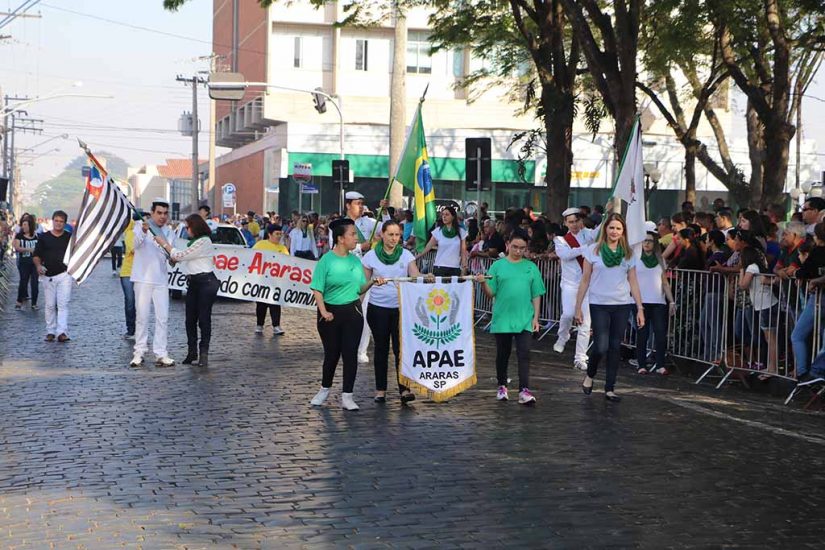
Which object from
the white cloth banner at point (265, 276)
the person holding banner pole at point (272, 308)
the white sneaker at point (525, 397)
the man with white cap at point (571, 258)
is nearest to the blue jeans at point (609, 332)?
the white sneaker at point (525, 397)

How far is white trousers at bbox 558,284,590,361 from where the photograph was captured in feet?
50.6

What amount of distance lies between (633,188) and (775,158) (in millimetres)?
8035

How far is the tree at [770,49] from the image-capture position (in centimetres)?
2117

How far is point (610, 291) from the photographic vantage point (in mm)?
12484

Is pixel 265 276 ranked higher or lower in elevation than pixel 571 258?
lower

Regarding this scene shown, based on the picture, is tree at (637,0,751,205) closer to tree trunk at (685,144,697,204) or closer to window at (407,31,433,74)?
tree trunk at (685,144,697,204)

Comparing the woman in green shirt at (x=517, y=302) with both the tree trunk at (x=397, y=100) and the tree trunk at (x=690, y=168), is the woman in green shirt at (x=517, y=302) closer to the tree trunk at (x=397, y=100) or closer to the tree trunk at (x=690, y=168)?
the tree trunk at (x=690, y=168)

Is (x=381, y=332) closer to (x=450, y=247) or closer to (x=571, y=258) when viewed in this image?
(x=571, y=258)

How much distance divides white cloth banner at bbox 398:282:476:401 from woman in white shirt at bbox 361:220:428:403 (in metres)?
0.12

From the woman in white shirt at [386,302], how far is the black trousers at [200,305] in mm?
3790

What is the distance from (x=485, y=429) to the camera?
34.9 feet

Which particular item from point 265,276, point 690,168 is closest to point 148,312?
point 265,276

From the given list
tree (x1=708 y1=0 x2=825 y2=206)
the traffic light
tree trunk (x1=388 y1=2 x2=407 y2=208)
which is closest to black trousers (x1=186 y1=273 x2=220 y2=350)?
tree (x1=708 y1=0 x2=825 y2=206)

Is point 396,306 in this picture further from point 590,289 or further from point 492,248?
point 492,248
